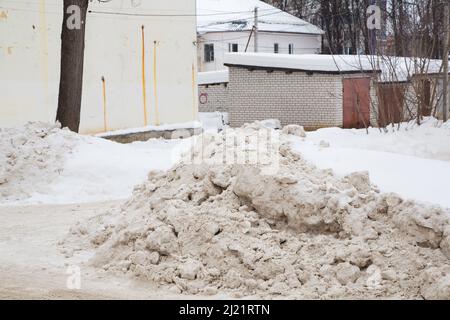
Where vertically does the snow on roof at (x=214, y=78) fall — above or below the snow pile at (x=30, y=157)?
above

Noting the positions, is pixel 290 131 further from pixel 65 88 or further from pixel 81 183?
pixel 65 88

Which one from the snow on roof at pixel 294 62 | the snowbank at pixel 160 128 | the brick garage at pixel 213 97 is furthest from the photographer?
the brick garage at pixel 213 97

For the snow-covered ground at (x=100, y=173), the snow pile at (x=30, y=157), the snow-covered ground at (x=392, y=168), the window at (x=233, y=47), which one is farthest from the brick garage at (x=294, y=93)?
the snow-covered ground at (x=392, y=168)

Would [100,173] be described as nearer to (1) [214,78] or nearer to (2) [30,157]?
(2) [30,157]

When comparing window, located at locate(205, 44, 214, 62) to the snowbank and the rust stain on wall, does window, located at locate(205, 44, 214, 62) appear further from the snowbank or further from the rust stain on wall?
the rust stain on wall

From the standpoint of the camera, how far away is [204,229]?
660 centimetres

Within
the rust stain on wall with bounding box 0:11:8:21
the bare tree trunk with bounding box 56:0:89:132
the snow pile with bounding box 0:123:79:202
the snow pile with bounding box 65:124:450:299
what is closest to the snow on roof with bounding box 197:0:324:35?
the rust stain on wall with bounding box 0:11:8:21

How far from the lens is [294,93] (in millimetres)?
28281

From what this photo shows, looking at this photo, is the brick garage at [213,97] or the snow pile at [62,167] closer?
the snow pile at [62,167]

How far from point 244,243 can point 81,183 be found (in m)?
6.38

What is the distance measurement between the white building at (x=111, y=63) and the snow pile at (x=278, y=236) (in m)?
9.81

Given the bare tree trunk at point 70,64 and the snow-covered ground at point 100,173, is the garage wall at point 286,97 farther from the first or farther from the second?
the snow-covered ground at point 100,173

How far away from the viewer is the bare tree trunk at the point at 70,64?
47.7ft

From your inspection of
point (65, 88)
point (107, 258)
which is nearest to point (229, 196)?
point (107, 258)
